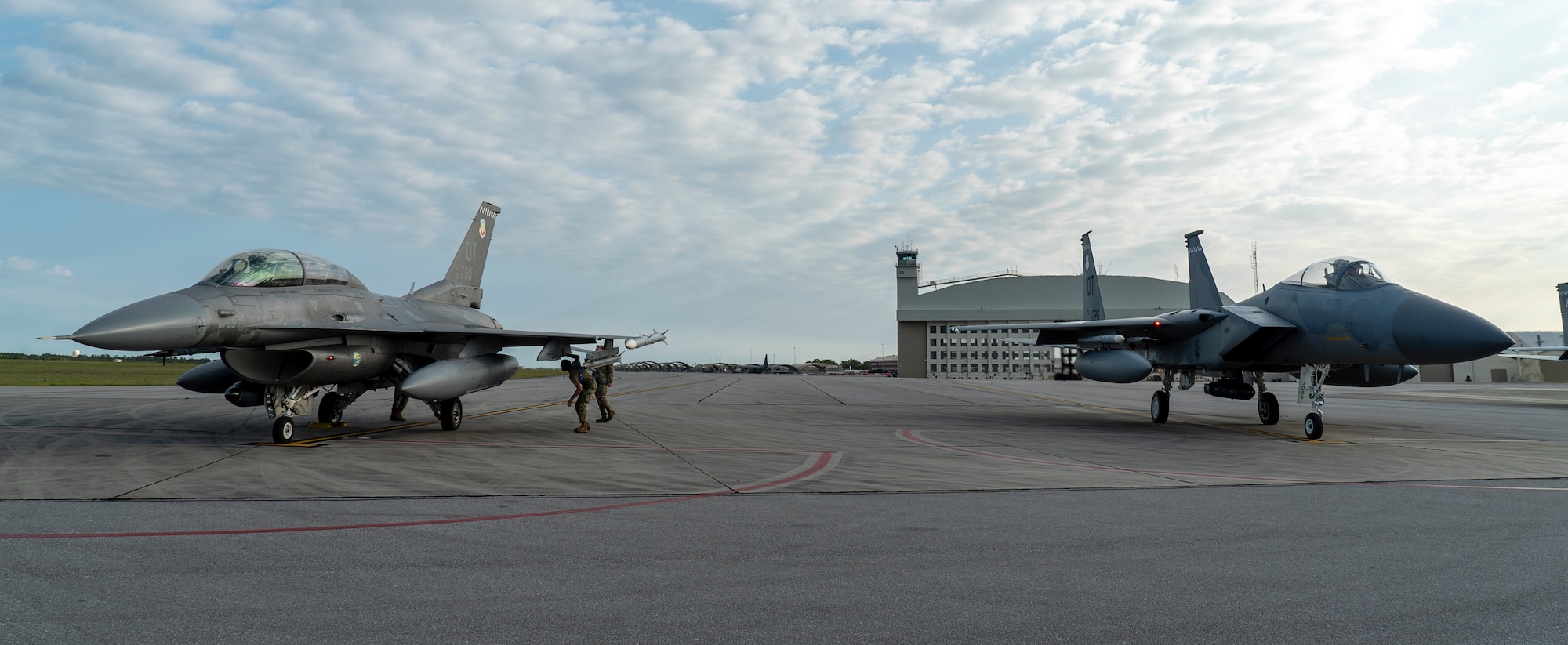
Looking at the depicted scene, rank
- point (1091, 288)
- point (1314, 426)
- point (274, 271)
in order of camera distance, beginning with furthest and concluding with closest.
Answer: point (1091, 288) < point (1314, 426) < point (274, 271)

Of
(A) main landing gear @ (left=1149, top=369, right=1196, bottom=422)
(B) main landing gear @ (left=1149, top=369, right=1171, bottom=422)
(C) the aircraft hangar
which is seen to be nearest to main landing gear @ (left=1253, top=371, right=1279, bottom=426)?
(A) main landing gear @ (left=1149, top=369, right=1196, bottom=422)

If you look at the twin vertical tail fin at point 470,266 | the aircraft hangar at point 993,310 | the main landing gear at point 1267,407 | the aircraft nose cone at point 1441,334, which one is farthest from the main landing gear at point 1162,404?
the aircraft hangar at point 993,310

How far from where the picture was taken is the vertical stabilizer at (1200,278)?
17.0m

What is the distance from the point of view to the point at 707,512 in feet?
19.9

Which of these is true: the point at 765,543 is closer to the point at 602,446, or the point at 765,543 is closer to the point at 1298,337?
the point at 602,446

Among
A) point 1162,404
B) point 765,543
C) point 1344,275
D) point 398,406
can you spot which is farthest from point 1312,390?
point 398,406

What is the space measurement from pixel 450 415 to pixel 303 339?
3.03 meters

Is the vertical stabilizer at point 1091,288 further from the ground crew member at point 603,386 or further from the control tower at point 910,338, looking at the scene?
the control tower at point 910,338

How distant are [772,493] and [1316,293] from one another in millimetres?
11555

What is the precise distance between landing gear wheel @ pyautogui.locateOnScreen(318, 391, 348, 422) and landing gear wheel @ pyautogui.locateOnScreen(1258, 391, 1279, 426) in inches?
688

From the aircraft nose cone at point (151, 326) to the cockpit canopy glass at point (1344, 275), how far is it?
17.0 metres

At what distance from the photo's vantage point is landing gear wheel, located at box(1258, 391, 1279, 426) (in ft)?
52.1

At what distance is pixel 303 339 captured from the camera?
1132cm

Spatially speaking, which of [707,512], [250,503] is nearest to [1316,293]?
[707,512]
